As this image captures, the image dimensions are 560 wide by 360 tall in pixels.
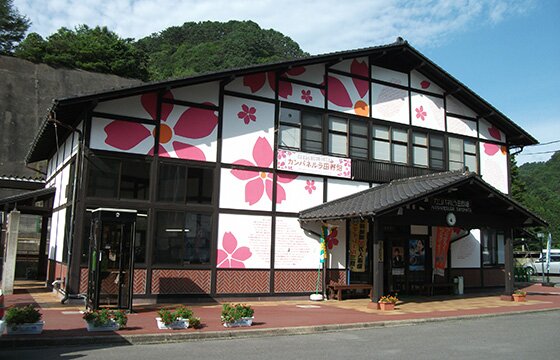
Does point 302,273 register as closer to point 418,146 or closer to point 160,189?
point 160,189

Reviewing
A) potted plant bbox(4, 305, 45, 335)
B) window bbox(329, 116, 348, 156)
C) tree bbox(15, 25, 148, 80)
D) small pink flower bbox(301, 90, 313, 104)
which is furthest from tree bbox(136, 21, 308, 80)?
potted plant bbox(4, 305, 45, 335)

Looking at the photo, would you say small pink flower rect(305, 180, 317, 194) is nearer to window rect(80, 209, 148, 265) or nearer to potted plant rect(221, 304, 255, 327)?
window rect(80, 209, 148, 265)

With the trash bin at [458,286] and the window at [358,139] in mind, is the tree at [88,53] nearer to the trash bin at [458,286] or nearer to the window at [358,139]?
the window at [358,139]

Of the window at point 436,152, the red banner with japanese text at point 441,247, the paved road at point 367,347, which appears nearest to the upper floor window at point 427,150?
the window at point 436,152

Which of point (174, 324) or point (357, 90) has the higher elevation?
point (357, 90)

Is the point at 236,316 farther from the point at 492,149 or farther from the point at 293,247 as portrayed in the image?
the point at 492,149

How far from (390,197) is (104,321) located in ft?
29.4

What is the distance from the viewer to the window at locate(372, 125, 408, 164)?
18.2m

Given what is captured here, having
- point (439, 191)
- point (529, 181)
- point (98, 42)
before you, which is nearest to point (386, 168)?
point (439, 191)

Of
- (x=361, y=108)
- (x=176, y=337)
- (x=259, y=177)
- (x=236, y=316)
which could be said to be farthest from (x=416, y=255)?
(x=176, y=337)

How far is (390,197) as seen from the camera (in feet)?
49.0

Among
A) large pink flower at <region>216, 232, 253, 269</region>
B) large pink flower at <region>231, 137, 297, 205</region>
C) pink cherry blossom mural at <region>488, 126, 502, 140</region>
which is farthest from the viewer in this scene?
pink cherry blossom mural at <region>488, 126, 502, 140</region>

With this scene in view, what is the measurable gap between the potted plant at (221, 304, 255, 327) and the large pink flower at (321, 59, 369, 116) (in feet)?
30.8

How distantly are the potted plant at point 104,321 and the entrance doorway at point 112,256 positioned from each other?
2.44m
